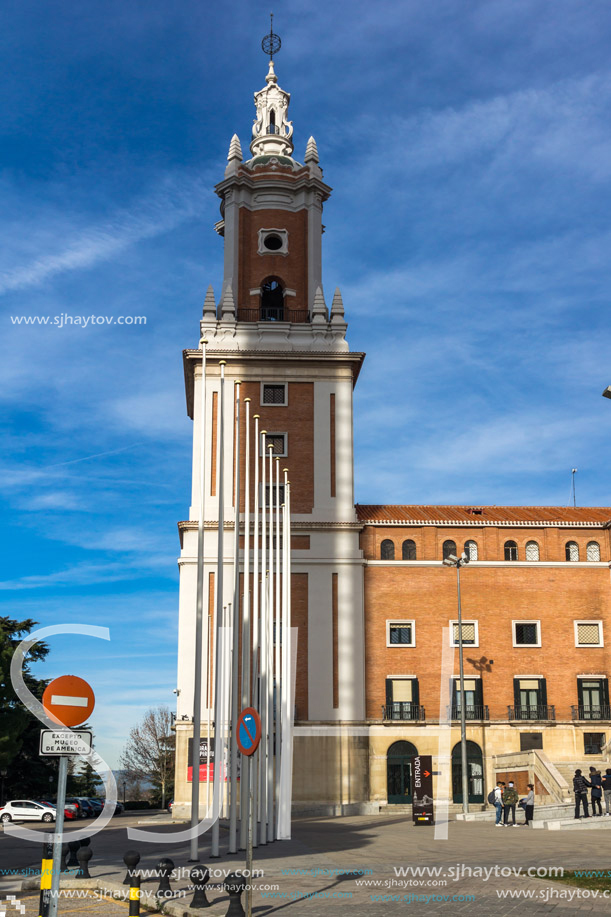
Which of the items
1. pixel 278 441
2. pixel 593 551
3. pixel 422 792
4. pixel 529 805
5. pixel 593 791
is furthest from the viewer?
pixel 593 551

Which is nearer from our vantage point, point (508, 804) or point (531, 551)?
point (508, 804)

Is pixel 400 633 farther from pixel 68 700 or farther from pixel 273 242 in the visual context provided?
pixel 68 700

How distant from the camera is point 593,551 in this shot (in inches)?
2117

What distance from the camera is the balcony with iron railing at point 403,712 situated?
4956 centimetres

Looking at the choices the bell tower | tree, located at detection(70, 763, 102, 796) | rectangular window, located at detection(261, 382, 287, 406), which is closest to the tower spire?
the bell tower

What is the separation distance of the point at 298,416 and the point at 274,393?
190 centimetres

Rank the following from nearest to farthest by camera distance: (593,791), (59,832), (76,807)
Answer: (59,832) < (593,791) < (76,807)

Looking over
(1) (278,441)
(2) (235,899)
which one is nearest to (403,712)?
(1) (278,441)

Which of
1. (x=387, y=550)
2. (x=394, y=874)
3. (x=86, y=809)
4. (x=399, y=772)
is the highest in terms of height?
(x=387, y=550)

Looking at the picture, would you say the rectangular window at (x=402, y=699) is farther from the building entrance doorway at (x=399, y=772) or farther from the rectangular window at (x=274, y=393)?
the rectangular window at (x=274, y=393)

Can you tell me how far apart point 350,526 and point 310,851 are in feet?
91.4

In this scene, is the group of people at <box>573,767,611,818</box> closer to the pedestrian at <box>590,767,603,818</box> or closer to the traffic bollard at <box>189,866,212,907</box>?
the pedestrian at <box>590,767,603,818</box>

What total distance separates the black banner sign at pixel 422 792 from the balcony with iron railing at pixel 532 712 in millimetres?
15946

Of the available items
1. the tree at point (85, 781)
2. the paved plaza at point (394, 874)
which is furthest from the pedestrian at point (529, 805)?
the tree at point (85, 781)
